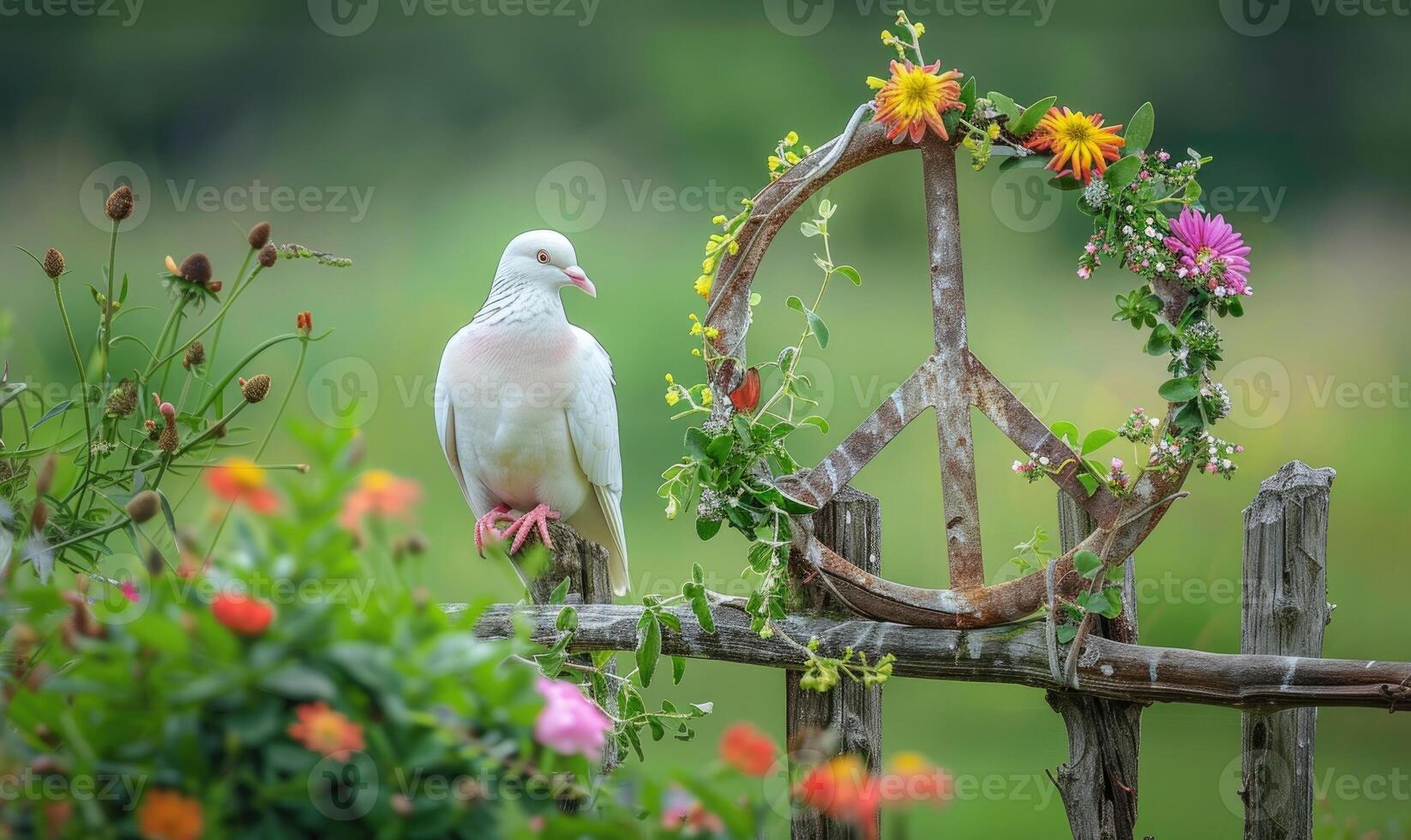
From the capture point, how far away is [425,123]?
3.58m

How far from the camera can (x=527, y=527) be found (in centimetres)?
174

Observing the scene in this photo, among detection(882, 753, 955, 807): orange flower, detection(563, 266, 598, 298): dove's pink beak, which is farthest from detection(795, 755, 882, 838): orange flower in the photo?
detection(563, 266, 598, 298): dove's pink beak

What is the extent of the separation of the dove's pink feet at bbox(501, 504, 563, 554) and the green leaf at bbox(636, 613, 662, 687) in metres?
0.30

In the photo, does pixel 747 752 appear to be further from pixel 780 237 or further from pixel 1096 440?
pixel 780 237

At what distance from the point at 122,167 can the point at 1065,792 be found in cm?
322

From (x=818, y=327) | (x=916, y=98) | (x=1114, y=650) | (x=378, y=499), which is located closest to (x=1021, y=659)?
(x=1114, y=650)

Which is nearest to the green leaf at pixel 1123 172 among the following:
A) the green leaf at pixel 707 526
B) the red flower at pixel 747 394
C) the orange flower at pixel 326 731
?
the red flower at pixel 747 394

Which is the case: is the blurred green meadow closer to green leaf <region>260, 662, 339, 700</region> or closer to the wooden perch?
the wooden perch

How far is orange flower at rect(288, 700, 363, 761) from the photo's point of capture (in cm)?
61

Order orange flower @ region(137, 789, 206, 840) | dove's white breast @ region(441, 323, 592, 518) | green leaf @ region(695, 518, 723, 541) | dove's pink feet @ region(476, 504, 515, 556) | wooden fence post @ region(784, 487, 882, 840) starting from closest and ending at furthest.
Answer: orange flower @ region(137, 789, 206, 840)
green leaf @ region(695, 518, 723, 541)
wooden fence post @ region(784, 487, 882, 840)
dove's white breast @ region(441, 323, 592, 518)
dove's pink feet @ region(476, 504, 515, 556)

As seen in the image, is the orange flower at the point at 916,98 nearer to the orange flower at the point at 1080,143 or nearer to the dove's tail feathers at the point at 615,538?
the orange flower at the point at 1080,143

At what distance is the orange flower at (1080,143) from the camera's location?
1399 millimetres

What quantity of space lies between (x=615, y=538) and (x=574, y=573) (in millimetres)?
210

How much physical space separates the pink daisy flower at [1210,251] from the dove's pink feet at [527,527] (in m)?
0.97
